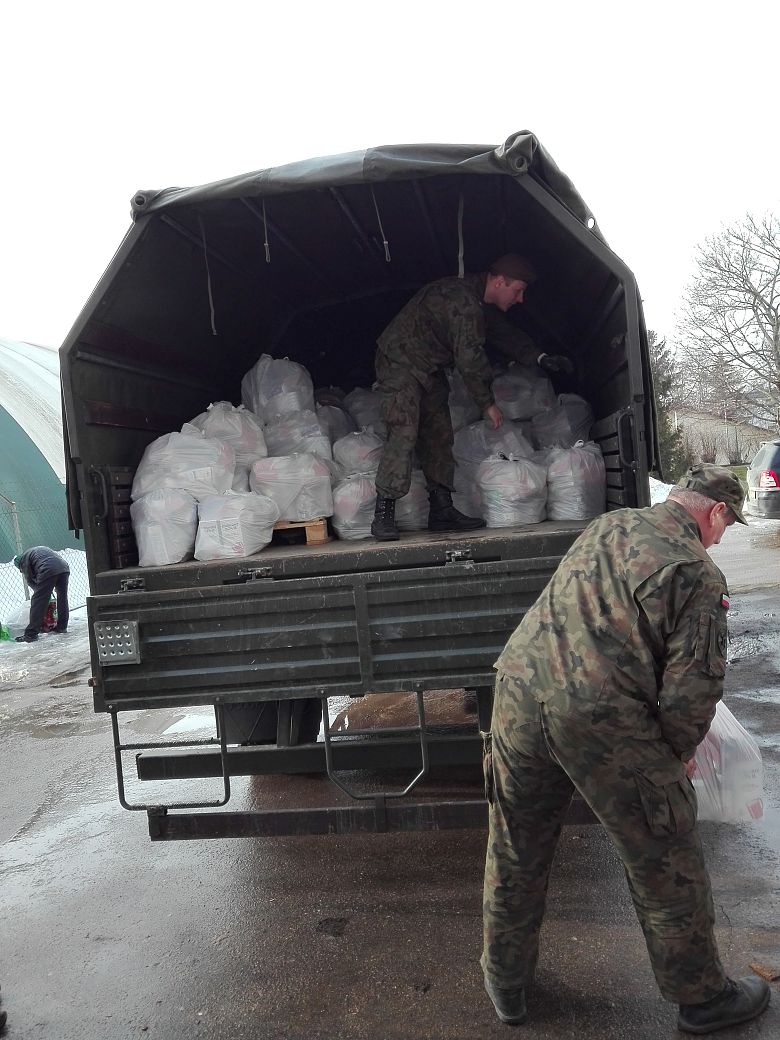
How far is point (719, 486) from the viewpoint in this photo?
2.43 meters

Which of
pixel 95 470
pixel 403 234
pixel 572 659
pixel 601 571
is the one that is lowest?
pixel 572 659

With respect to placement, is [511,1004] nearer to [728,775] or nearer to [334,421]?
[728,775]

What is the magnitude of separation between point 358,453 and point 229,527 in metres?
1.01

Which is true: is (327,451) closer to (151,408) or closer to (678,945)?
(151,408)

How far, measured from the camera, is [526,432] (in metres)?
4.90

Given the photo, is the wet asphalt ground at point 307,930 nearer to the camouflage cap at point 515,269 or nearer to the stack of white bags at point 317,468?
the stack of white bags at point 317,468

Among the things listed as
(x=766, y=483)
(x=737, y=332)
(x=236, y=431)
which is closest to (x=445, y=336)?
(x=236, y=431)

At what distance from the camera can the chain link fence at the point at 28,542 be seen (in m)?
11.8

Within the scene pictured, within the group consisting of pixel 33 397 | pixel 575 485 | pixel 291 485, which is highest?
pixel 33 397

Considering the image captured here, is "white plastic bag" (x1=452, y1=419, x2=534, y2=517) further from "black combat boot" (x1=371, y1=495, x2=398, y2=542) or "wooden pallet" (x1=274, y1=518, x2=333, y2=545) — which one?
"wooden pallet" (x1=274, y1=518, x2=333, y2=545)

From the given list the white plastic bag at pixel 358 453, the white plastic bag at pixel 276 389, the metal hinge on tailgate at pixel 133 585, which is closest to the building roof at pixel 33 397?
the white plastic bag at pixel 276 389

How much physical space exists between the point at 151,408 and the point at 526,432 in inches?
80.7

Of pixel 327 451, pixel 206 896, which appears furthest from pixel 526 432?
pixel 206 896

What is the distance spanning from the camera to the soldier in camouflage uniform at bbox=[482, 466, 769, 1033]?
7.40 ft
